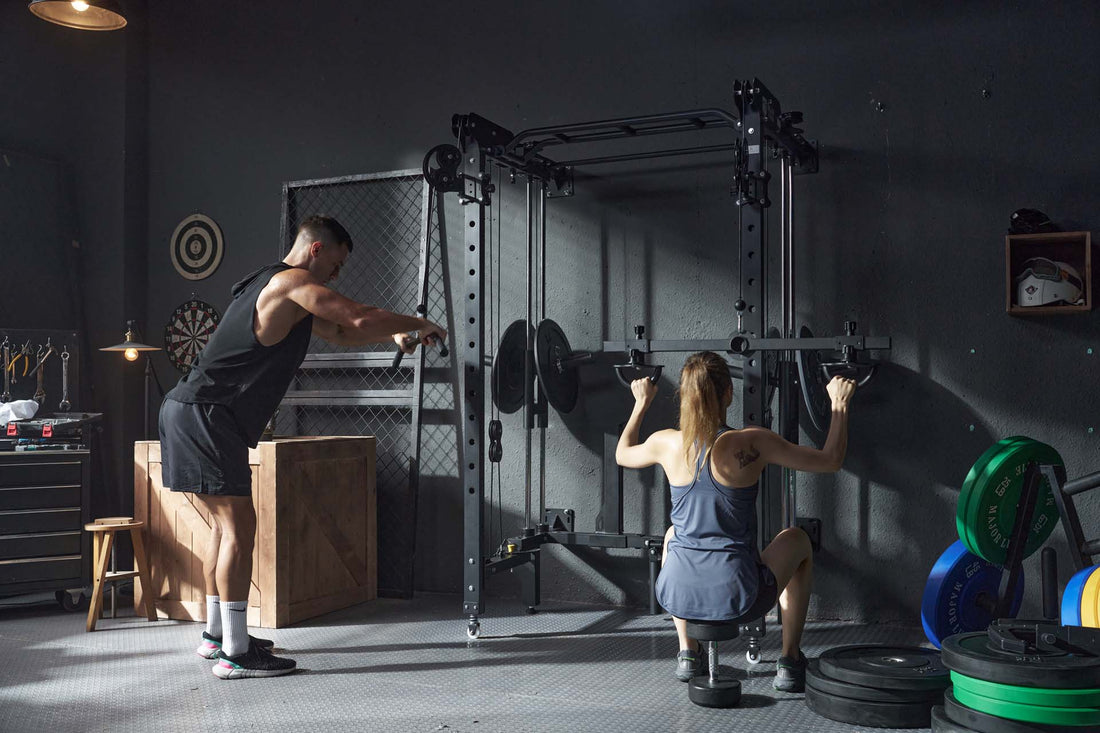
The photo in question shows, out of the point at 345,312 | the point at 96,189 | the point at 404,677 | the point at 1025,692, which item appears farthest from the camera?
the point at 96,189

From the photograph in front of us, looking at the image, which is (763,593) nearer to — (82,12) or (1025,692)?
(1025,692)

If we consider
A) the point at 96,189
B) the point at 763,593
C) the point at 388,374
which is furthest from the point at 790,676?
the point at 96,189

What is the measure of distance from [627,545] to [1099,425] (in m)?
1.99

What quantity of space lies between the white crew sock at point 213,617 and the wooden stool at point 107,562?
0.85 meters

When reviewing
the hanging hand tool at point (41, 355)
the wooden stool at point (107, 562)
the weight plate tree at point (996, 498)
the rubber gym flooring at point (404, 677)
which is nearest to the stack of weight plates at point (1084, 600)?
the weight plate tree at point (996, 498)

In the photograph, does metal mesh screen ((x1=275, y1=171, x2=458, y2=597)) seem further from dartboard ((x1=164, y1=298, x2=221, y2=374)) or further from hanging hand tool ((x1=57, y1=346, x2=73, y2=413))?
hanging hand tool ((x1=57, y1=346, x2=73, y2=413))

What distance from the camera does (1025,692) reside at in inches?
97.2

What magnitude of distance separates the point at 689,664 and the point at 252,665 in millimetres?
1575

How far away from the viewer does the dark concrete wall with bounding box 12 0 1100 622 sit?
13.3 ft

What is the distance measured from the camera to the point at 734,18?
14.9 feet

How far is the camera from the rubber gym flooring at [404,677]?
3.02 meters

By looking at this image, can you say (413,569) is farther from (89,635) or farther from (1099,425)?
(1099,425)

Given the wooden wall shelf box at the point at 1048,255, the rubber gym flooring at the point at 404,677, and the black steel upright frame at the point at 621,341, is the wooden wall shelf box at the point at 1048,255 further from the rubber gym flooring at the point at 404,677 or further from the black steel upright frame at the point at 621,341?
the rubber gym flooring at the point at 404,677

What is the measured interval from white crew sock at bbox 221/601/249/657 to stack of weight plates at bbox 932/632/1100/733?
237cm
